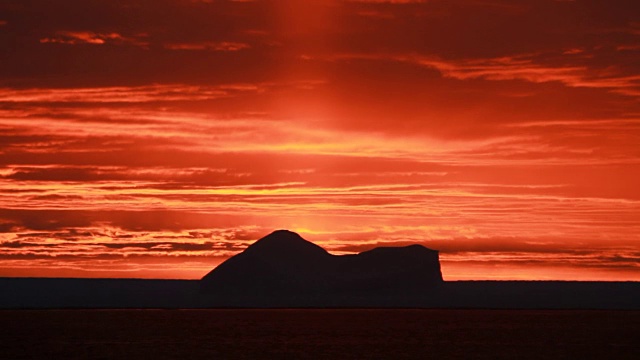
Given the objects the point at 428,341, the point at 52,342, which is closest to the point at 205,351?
the point at 52,342

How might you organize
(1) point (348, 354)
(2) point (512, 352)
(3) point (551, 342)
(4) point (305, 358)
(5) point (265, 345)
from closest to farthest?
1. (4) point (305, 358)
2. (1) point (348, 354)
3. (2) point (512, 352)
4. (5) point (265, 345)
5. (3) point (551, 342)

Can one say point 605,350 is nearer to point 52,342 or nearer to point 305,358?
point 305,358

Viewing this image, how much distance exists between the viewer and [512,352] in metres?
111

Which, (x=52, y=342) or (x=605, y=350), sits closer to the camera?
(x=605, y=350)

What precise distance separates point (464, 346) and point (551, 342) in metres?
16.2

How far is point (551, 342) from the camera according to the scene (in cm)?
13225

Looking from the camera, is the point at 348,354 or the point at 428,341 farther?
the point at 428,341

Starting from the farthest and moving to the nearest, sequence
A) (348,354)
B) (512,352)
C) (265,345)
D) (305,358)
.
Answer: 1. (265,345)
2. (512,352)
3. (348,354)
4. (305,358)

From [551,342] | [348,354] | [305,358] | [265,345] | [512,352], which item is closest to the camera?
[305,358]

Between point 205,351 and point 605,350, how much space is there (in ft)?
146

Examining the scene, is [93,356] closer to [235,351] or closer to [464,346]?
[235,351]

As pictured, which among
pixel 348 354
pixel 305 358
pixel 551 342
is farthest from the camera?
pixel 551 342

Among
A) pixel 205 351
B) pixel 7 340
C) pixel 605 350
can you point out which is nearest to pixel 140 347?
pixel 205 351

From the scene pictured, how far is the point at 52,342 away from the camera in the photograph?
128 metres
